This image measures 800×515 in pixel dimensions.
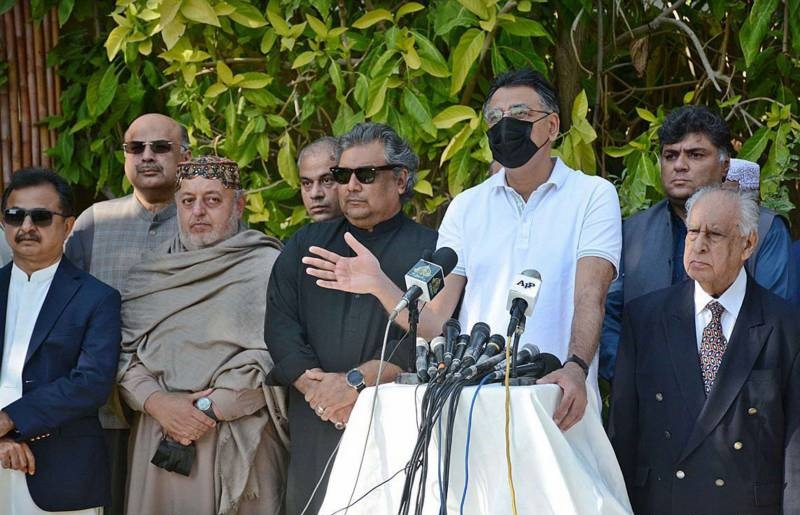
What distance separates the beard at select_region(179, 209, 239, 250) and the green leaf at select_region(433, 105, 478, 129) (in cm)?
108

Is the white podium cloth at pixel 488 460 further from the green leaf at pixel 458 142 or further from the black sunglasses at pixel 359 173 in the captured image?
the green leaf at pixel 458 142

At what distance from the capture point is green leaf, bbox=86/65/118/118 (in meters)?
6.79

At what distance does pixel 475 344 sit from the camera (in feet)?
11.1

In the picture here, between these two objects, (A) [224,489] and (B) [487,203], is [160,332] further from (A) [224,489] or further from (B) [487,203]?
(B) [487,203]

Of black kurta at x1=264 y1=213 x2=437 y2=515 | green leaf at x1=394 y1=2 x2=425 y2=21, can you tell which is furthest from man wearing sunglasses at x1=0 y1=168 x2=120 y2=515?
green leaf at x1=394 y1=2 x2=425 y2=21

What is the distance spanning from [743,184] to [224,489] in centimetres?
242

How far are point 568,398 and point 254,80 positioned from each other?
11.2 ft

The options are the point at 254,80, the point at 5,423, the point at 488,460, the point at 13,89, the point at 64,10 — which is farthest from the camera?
the point at 13,89

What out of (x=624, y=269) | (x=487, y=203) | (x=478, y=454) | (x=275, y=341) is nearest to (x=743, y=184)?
(x=624, y=269)

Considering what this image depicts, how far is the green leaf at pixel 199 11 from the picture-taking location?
5.80 metres

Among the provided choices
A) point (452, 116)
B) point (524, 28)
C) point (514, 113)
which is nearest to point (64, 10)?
point (452, 116)

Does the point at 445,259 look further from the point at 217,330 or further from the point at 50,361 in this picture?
the point at 50,361

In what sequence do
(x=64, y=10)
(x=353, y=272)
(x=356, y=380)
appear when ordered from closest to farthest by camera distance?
(x=353, y=272)
(x=356, y=380)
(x=64, y=10)

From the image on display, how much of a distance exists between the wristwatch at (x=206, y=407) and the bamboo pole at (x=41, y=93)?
2.77m
